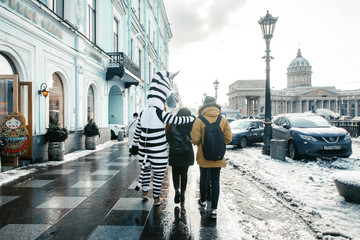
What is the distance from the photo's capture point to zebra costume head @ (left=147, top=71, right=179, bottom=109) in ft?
12.3

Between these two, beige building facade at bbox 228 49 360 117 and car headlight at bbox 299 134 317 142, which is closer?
car headlight at bbox 299 134 317 142

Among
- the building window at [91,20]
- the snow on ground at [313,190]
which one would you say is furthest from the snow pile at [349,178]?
the building window at [91,20]

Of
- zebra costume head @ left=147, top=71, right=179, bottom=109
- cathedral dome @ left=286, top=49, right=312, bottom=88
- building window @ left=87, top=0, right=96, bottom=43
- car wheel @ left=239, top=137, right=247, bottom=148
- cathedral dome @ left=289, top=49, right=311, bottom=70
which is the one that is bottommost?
car wheel @ left=239, top=137, right=247, bottom=148

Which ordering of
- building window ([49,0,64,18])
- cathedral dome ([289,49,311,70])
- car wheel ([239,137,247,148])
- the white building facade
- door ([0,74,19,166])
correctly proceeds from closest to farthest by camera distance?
door ([0,74,19,166])
the white building facade
building window ([49,0,64,18])
car wheel ([239,137,247,148])
cathedral dome ([289,49,311,70])

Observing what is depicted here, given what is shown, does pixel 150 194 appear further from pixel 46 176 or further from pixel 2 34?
pixel 2 34

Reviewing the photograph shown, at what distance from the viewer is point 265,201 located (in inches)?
167

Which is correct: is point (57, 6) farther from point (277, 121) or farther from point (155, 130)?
point (277, 121)

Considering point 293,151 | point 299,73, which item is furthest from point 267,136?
point 299,73

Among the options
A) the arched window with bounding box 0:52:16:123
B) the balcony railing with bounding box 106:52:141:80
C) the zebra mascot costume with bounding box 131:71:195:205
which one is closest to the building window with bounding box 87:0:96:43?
the balcony railing with bounding box 106:52:141:80

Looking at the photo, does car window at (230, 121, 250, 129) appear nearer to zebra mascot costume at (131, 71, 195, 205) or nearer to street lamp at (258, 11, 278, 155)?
street lamp at (258, 11, 278, 155)

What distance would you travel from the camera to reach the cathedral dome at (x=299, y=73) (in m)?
108

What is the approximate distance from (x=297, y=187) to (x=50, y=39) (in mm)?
8604

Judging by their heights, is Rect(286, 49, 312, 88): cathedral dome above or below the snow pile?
above

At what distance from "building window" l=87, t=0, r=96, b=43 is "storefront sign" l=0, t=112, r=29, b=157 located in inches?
276
